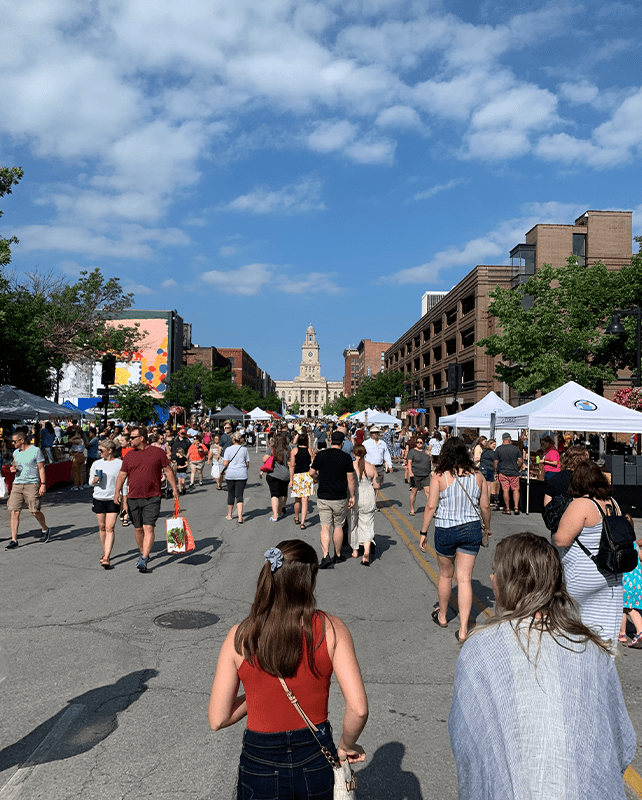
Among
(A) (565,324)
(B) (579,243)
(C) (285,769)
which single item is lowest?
(C) (285,769)

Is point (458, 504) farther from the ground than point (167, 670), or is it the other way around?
point (458, 504)

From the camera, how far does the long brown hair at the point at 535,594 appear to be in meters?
2.15

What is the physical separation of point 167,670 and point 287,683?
3.36 metres

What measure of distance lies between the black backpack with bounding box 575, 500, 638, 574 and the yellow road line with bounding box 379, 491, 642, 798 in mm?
907

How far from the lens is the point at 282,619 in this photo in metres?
2.33

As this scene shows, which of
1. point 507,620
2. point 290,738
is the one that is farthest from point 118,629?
point 507,620

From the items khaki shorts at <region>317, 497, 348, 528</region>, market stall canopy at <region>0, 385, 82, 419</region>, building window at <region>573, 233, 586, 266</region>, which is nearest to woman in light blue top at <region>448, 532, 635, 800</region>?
khaki shorts at <region>317, 497, 348, 528</region>

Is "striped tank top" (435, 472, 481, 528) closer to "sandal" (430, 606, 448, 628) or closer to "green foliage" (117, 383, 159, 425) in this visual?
"sandal" (430, 606, 448, 628)

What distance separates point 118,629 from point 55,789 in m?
2.81

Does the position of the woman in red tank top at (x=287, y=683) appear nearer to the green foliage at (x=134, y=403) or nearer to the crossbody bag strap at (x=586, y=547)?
the crossbody bag strap at (x=586, y=547)

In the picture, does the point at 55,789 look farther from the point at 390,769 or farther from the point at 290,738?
the point at 290,738

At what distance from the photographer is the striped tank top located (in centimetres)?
623

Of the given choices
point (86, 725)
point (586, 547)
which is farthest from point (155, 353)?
point (586, 547)

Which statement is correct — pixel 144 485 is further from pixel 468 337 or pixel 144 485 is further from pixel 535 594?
pixel 468 337
